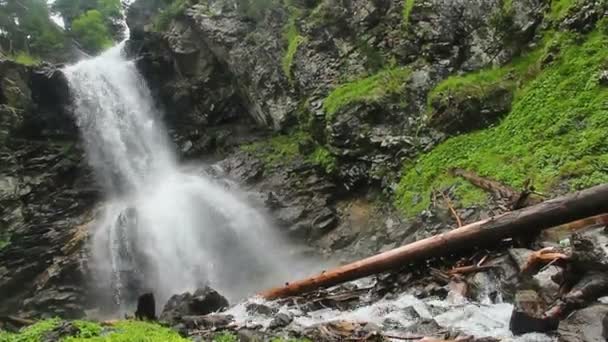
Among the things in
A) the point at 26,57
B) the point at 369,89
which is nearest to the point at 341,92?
the point at 369,89

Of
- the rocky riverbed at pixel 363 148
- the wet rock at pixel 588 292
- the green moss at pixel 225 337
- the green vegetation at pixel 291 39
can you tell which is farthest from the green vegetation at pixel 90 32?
the wet rock at pixel 588 292

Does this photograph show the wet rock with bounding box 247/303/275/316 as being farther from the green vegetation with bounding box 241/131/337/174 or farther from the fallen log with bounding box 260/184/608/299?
the green vegetation with bounding box 241/131/337/174

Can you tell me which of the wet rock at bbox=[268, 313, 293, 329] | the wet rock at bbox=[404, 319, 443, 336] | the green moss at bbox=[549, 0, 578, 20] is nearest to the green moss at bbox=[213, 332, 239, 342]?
the wet rock at bbox=[268, 313, 293, 329]

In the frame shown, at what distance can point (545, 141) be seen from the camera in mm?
13859

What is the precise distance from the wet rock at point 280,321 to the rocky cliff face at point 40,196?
43.2ft

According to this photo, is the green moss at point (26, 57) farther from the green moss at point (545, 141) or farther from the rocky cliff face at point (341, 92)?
the green moss at point (545, 141)

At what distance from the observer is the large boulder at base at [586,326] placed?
19.0 ft

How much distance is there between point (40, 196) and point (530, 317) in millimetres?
24971

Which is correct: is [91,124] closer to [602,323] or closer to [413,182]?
[413,182]

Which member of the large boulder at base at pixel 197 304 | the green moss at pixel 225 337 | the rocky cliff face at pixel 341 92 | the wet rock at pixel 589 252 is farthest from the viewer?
the rocky cliff face at pixel 341 92

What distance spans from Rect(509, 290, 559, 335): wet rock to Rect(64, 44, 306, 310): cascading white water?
11948 mm

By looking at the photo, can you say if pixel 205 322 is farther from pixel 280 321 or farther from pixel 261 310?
pixel 280 321

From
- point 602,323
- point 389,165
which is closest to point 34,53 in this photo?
point 389,165

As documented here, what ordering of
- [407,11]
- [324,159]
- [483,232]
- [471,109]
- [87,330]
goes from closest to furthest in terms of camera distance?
[87,330], [483,232], [471,109], [407,11], [324,159]
